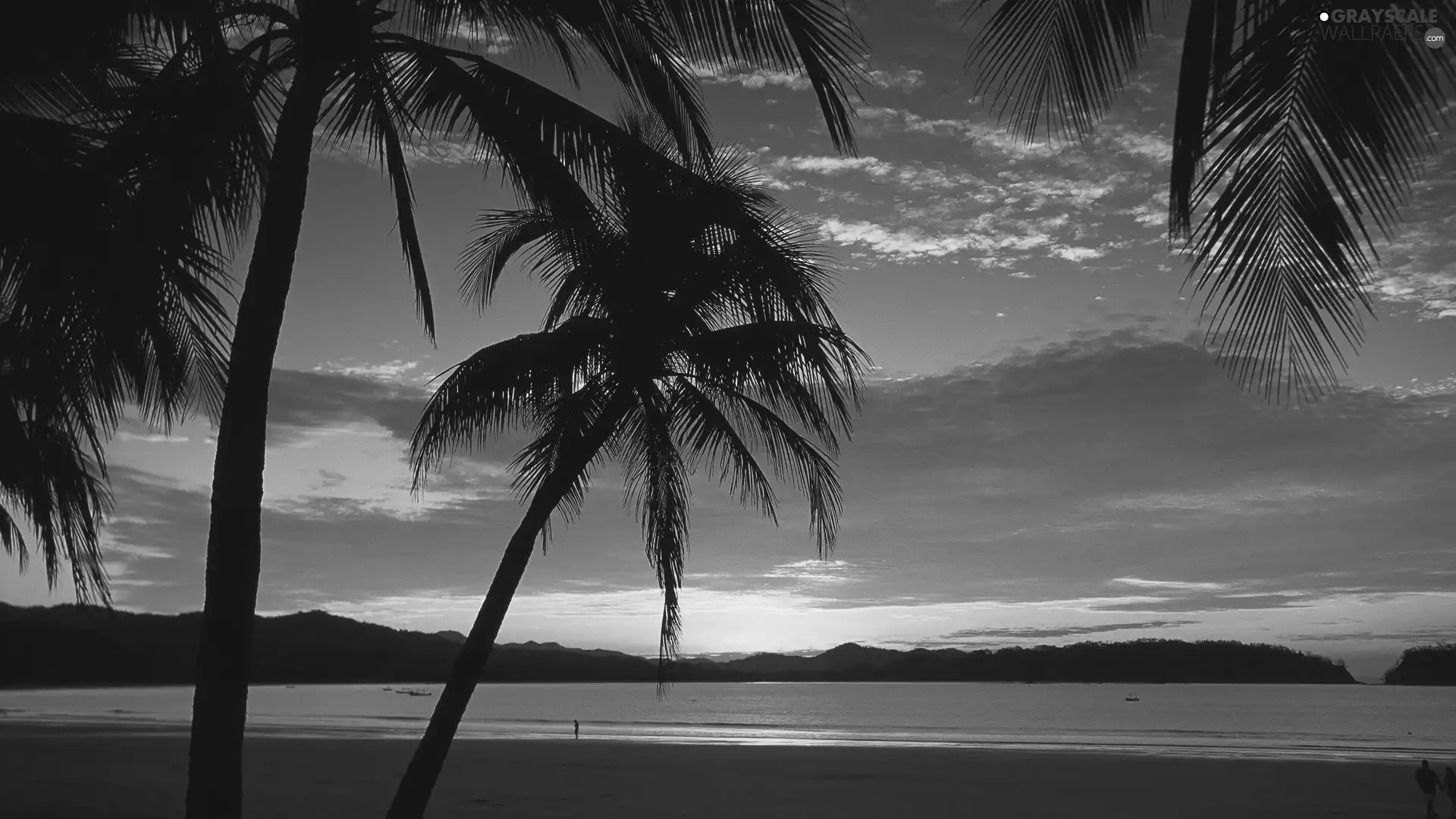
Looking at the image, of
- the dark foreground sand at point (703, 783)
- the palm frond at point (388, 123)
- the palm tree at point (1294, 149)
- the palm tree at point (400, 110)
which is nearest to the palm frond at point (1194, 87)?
the palm tree at point (1294, 149)

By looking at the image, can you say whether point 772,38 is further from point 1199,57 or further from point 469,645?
point 469,645

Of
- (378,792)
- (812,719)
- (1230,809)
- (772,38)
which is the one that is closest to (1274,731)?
(812,719)

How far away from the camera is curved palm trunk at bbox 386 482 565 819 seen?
22.5 feet

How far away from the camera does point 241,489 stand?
4672 millimetres

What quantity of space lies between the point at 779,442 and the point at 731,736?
37.3 metres

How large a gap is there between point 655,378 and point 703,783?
1394 centimetres

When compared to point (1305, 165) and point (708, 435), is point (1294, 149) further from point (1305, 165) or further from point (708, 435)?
point (708, 435)

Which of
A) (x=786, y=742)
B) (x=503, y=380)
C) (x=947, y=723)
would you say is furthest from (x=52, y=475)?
(x=947, y=723)

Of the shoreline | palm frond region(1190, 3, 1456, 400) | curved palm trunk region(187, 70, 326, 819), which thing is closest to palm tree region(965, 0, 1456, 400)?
palm frond region(1190, 3, 1456, 400)

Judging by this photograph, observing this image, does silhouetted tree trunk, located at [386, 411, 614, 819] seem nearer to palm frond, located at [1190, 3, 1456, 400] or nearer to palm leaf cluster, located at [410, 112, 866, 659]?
palm leaf cluster, located at [410, 112, 866, 659]

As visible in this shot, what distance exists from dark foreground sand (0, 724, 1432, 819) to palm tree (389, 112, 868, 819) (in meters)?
7.29

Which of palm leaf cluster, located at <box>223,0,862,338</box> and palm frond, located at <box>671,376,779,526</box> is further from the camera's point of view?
palm frond, located at <box>671,376,779,526</box>

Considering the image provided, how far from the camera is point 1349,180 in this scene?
2824mm

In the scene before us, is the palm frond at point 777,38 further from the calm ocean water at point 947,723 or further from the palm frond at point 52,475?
the calm ocean water at point 947,723
